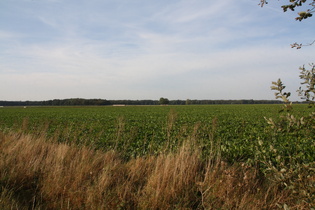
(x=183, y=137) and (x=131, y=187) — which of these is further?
(x=183, y=137)

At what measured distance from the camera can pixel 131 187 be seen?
4.69 metres

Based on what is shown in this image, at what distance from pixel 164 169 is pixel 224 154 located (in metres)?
4.46

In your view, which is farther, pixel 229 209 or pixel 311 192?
pixel 229 209

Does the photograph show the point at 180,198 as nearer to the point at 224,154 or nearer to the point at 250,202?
the point at 250,202

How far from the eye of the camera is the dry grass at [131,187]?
412 centimetres

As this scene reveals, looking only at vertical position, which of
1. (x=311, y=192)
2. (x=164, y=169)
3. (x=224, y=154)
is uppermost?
(x=311, y=192)

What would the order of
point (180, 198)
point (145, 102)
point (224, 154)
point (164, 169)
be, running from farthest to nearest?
point (145, 102) → point (224, 154) → point (164, 169) → point (180, 198)

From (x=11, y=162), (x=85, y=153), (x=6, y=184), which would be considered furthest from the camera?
(x=85, y=153)

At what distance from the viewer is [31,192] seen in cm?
471

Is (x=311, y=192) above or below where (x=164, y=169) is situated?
above

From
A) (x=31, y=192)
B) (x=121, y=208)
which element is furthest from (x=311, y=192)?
(x=31, y=192)

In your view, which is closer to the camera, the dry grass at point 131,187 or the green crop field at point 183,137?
the dry grass at point 131,187

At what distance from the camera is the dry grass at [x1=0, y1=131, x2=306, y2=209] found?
4125mm

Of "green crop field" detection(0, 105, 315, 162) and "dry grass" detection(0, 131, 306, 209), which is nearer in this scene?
"dry grass" detection(0, 131, 306, 209)
